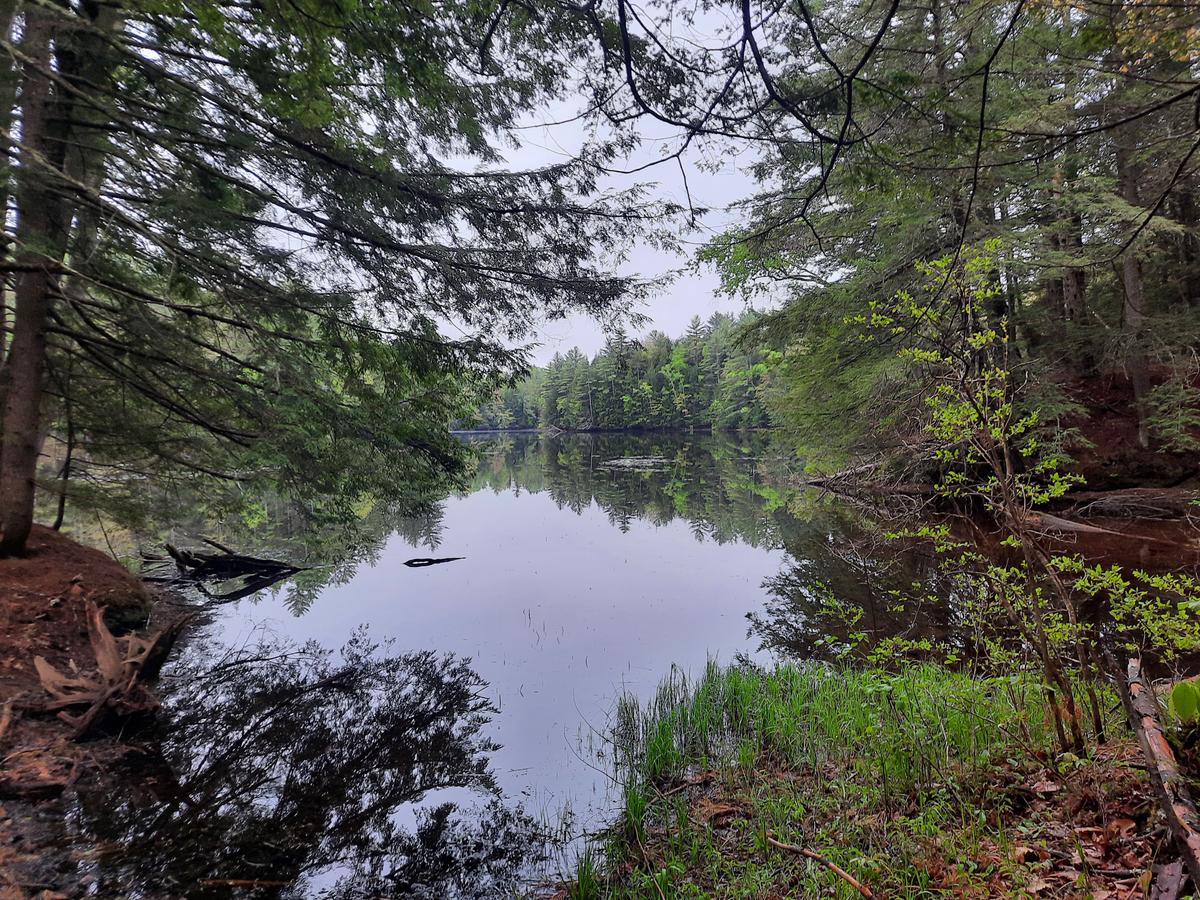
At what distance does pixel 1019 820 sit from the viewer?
2447 millimetres

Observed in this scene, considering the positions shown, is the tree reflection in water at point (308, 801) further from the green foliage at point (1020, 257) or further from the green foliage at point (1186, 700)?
the green foliage at point (1020, 257)

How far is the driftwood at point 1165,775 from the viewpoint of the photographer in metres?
1.58

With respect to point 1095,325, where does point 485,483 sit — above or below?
below

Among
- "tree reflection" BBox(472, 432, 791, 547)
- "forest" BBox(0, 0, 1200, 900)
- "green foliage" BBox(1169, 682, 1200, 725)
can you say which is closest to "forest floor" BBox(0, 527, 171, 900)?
"forest" BBox(0, 0, 1200, 900)

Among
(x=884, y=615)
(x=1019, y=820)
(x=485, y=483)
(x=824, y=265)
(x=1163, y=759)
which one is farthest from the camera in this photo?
(x=485, y=483)

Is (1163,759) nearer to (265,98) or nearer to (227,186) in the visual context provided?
(265,98)

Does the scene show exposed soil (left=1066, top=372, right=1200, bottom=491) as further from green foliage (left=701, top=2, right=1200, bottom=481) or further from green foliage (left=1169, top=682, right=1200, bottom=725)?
green foliage (left=1169, top=682, right=1200, bottom=725)

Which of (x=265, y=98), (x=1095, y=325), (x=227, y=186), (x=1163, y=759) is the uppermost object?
(x=227, y=186)

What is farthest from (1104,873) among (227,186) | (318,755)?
(227,186)

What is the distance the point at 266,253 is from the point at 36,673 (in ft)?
13.8

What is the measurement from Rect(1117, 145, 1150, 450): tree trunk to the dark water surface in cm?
515

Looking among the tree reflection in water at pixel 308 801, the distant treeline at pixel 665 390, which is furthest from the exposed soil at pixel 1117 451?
the distant treeline at pixel 665 390

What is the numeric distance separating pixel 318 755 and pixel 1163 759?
5.14m

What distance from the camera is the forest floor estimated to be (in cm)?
298
